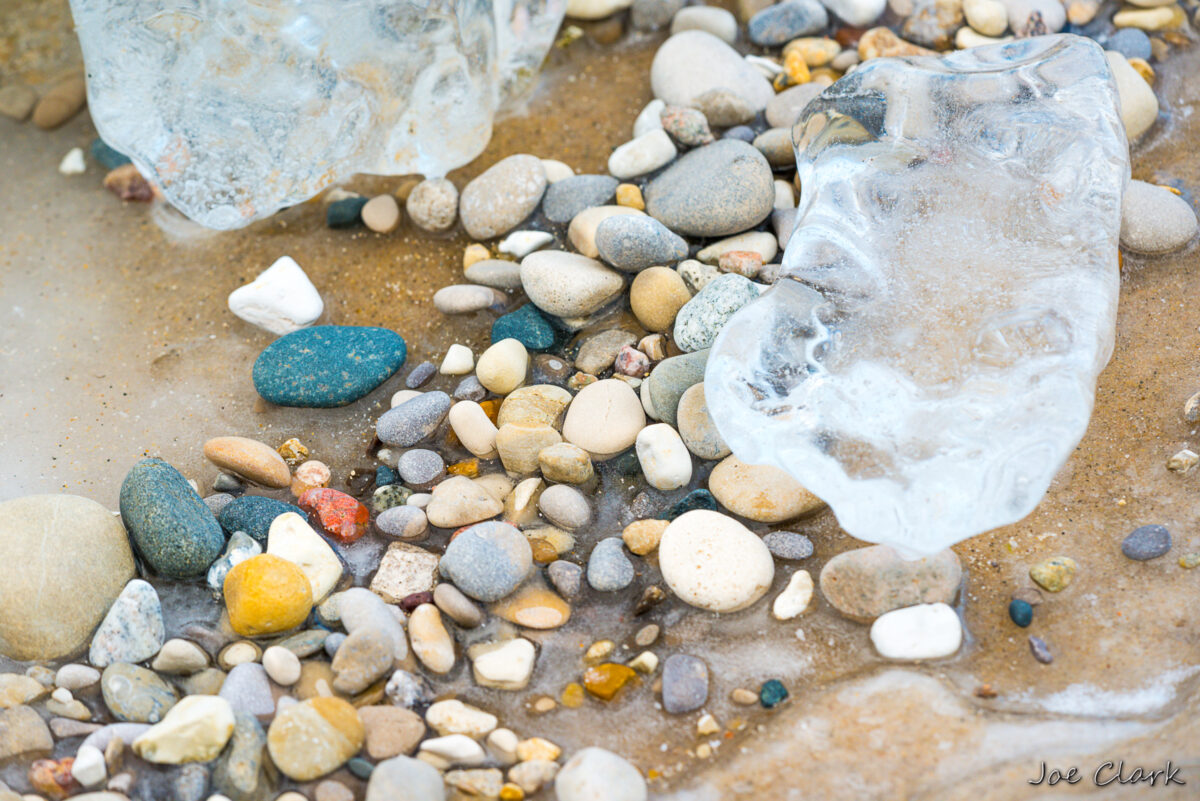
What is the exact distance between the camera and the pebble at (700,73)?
10.8ft

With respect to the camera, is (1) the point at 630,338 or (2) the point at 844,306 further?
(1) the point at 630,338

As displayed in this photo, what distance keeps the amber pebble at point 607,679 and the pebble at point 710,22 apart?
8.18ft

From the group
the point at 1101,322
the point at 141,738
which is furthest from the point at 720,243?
the point at 141,738

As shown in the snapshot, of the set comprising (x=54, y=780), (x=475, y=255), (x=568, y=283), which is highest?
(x=568, y=283)

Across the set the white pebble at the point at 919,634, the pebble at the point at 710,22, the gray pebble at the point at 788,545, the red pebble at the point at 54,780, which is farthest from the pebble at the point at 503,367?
the pebble at the point at 710,22

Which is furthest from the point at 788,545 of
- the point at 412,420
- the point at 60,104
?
the point at 60,104

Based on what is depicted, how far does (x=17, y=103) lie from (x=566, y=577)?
3.17 m

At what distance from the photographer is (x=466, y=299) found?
2.93 metres

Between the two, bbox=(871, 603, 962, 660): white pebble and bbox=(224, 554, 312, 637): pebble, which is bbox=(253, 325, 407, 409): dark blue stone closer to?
bbox=(224, 554, 312, 637): pebble

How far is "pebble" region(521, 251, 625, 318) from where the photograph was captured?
2.75m

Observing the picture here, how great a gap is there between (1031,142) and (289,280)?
7.50 feet

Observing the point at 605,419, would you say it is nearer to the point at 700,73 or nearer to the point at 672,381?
the point at 672,381

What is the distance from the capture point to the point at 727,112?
322 cm

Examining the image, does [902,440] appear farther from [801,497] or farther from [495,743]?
[495,743]
